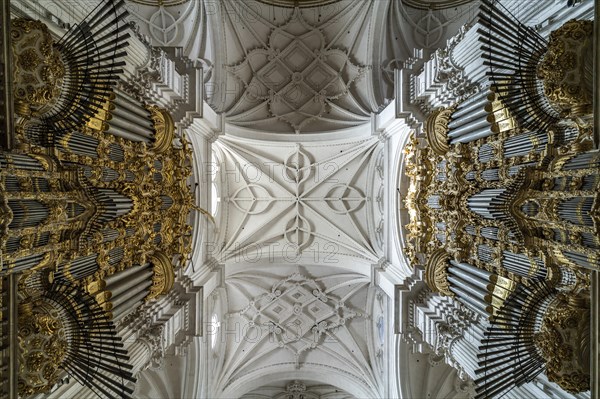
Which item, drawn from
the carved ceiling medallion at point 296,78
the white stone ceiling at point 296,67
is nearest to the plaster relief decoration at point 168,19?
the white stone ceiling at point 296,67

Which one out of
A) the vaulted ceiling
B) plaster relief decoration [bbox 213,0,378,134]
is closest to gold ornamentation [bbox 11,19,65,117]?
Answer: the vaulted ceiling

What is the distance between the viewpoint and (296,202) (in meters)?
18.0

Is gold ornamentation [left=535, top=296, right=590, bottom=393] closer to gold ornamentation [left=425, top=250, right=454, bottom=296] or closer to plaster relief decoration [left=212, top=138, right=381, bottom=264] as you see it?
gold ornamentation [left=425, top=250, right=454, bottom=296]

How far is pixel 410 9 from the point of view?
584 inches

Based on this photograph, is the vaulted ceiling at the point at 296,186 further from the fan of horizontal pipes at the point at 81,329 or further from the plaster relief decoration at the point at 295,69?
the fan of horizontal pipes at the point at 81,329

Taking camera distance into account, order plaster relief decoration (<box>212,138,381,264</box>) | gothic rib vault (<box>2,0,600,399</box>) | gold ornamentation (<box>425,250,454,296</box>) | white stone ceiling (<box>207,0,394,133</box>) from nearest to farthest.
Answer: gothic rib vault (<box>2,0,600,399</box>)
gold ornamentation (<box>425,250,454,296</box>)
white stone ceiling (<box>207,0,394,133</box>)
plaster relief decoration (<box>212,138,381,264</box>)

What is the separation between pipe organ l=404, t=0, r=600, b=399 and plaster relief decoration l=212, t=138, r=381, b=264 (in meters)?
6.02

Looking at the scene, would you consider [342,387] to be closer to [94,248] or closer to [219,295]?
[219,295]

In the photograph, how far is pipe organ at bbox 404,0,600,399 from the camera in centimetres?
681

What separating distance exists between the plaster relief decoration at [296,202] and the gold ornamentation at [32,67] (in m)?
9.50

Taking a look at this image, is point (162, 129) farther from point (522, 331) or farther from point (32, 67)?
point (522, 331)

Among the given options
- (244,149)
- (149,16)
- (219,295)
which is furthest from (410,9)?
(219,295)

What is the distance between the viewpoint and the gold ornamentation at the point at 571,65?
684 centimetres

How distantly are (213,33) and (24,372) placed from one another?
1247 cm
